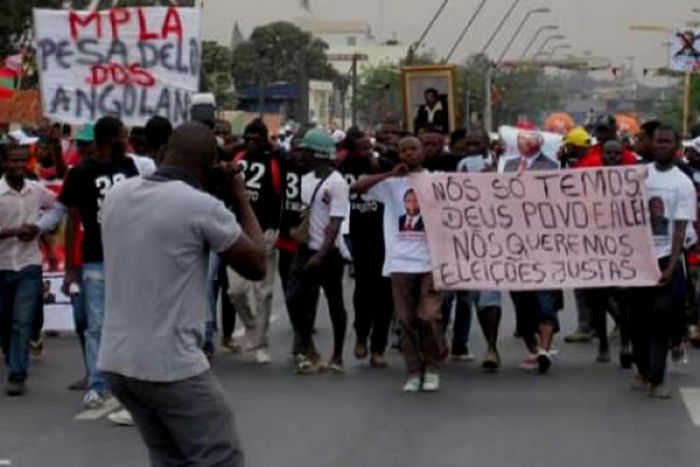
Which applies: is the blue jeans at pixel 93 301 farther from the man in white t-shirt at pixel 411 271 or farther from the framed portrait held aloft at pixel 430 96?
the framed portrait held aloft at pixel 430 96

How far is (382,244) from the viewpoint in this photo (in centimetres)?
1294

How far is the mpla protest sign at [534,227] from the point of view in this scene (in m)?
12.4

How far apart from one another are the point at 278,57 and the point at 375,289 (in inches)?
3553

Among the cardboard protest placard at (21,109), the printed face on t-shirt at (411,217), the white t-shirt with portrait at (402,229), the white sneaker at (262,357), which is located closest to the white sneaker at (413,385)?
the white t-shirt with portrait at (402,229)

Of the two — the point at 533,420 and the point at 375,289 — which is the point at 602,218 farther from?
the point at 533,420

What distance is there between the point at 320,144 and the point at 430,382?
201 centimetres

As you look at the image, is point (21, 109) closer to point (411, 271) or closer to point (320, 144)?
point (320, 144)

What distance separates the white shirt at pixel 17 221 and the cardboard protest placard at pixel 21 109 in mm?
13704

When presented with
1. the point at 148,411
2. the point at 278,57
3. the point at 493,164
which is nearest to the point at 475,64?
the point at 278,57

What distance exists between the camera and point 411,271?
38.5 feet

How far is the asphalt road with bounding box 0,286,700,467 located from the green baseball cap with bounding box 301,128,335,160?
1.61 metres

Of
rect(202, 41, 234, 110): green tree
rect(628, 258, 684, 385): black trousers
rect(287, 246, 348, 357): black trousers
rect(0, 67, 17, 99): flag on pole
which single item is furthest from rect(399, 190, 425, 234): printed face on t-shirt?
rect(202, 41, 234, 110): green tree

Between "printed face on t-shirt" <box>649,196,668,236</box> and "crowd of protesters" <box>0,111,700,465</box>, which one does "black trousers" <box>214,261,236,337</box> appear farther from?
"printed face on t-shirt" <box>649,196,668,236</box>

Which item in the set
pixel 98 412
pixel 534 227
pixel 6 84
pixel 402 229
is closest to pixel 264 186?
pixel 402 229
